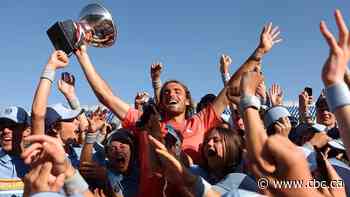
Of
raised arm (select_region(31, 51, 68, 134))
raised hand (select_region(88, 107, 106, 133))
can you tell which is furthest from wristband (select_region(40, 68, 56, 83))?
raised hand (select_region(88, 107, 106, 133))

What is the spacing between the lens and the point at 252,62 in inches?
157

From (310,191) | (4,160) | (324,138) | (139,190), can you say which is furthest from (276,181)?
(4,160)

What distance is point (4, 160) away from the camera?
333 centimetres

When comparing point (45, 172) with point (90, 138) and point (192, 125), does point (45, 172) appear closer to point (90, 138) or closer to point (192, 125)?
point (90, 138)

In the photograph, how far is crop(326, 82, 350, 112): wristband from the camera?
5.53ft

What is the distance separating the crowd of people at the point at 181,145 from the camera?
6.08 ft

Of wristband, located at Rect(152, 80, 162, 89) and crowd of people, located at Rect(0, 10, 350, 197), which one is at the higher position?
wristband, located at Rect(152, 80, 162, 89)

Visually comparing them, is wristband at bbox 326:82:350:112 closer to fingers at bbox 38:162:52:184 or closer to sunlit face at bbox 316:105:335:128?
fingers at bbox 38:162:52:184

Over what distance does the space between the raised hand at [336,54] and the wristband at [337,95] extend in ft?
0.08

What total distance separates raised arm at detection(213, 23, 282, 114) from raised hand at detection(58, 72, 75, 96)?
1.86 meters

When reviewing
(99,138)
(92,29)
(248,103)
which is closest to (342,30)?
(248,103)

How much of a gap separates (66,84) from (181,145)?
1989 millimetres

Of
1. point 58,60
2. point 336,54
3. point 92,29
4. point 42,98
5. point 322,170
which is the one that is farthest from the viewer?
point 92,29

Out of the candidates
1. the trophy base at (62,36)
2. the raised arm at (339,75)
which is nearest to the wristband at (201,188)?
the raised arm at (339,75)
